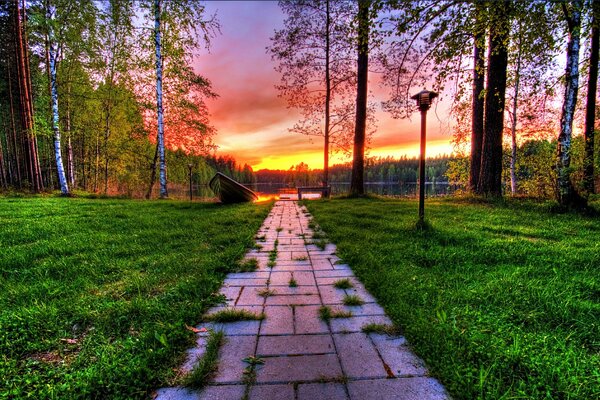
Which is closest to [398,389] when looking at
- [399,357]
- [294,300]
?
[399,357]

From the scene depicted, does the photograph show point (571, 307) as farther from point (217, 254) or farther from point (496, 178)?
point (496, 178)

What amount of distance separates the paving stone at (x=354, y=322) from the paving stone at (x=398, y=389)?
480 mm

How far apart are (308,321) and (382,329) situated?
21.0 inches

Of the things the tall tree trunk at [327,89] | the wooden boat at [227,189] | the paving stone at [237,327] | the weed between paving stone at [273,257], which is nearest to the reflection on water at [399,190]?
the tall tree trunk at [327,89]

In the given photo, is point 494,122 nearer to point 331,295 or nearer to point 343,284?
point 343,284

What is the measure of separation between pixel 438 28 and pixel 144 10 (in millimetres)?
11338

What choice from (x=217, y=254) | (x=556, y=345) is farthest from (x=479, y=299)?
(x=217, y=254)

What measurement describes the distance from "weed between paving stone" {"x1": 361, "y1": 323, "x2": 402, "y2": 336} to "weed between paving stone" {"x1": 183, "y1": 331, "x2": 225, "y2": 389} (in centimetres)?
99

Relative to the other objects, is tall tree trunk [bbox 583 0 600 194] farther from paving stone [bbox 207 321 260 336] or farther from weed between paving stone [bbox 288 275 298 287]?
paving stone [bbox 207 321 260 336]

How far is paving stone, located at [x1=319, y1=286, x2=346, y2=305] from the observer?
2.26 meters


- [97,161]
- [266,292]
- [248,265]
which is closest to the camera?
[266,292]

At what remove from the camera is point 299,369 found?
4.72ft

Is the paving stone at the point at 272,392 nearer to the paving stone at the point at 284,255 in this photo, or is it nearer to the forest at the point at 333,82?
the paving stone at the point at 284,255

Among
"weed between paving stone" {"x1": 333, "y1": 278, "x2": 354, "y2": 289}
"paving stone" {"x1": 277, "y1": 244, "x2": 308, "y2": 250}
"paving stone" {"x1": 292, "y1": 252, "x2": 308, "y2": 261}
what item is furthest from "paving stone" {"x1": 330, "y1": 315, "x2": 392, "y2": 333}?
"paving stone" {"x1": 277, "y1": 244, "x2": 308, "y2": 250}
